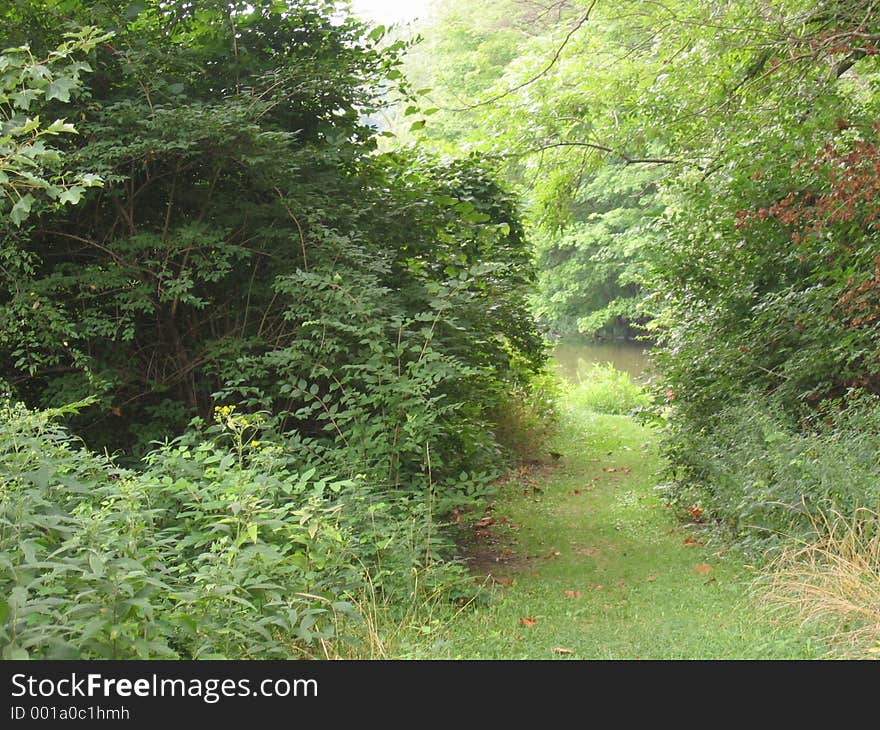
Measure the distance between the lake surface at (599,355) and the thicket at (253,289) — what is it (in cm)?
1793

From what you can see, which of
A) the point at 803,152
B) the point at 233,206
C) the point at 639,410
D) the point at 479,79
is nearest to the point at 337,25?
the point at 233,206

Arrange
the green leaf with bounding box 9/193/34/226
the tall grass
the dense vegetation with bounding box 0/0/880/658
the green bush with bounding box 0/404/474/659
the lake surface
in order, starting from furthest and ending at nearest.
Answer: the lake surface, the tall grass, the dense vegetation with bounding box 0/0/880/658, the green leaf with bounding box 9/193/34/226, the green bush with bounding box 0/404/474/659

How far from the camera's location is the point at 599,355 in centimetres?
3173

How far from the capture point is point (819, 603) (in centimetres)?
517

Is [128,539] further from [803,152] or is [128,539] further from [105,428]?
[803,152]

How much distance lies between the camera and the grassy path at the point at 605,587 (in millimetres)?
4957

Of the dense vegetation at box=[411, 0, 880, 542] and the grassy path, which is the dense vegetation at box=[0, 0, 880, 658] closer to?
the dense vegetation at box=[411, 0, 880, 542]

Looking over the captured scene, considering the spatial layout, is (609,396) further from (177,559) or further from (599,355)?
(177,559)

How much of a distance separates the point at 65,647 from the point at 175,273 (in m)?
4.21

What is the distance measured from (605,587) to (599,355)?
1004 inches

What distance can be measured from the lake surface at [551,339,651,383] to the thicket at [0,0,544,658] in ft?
58.8

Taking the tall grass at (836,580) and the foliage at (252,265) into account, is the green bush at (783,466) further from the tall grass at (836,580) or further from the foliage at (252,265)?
the foliage at (252,265)

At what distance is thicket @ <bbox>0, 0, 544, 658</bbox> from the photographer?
597 centimetres

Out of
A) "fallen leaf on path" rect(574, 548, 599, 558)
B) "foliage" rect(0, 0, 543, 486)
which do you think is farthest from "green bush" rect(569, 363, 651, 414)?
"foliage" rect(0, 0, 543, 486)
